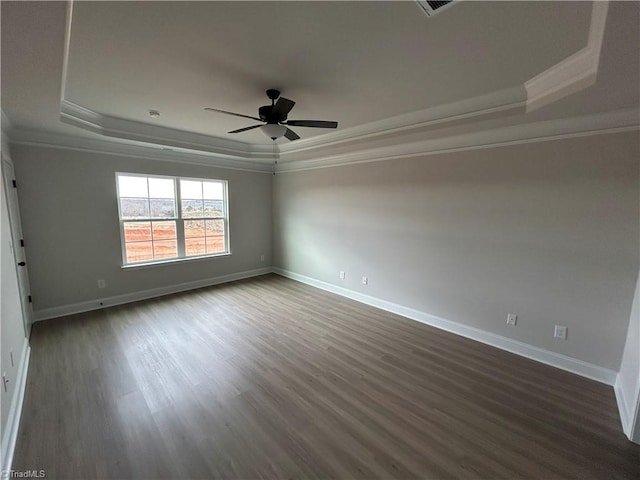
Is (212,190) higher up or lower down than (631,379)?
higher up

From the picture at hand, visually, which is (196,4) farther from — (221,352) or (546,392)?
(546,392)

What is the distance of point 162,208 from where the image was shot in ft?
15.1

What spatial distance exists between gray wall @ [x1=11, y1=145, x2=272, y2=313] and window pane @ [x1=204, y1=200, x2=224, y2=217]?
2.02 ft

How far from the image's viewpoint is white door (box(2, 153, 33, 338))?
115 inches

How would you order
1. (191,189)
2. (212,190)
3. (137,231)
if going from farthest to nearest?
(212,190) → (191,189) → (137,231)

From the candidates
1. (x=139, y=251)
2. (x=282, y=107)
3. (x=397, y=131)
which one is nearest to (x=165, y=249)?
(x=139, y=251)

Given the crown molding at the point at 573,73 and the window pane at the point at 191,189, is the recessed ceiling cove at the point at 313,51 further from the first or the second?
the window pane at the point at 191,189

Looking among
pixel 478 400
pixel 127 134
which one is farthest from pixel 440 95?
pixel 127 134

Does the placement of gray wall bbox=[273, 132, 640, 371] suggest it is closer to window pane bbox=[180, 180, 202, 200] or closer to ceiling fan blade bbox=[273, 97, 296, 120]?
ceiling fan blade bbox=[273, 97, 296, 120]

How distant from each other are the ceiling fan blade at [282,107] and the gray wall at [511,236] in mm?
2055

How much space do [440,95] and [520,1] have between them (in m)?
1.14

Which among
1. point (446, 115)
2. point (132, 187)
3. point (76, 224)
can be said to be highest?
point (446, 115)

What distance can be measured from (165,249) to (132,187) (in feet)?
3.75

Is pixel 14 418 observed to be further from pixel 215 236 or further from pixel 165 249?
pixel 215 236
